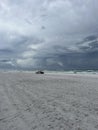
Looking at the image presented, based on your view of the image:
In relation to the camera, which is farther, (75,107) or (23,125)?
(75,107)

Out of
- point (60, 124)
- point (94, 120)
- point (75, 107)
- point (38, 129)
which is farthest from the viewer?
point (75, 107)

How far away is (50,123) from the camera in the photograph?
21.3 feet

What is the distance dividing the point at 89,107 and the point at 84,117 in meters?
1.94

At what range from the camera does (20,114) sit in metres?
7.71

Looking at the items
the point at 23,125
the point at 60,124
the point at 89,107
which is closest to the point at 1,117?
the point at 23,125

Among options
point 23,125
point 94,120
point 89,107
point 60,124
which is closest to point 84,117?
point 94,120

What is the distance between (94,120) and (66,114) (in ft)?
4.41

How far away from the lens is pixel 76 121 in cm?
666

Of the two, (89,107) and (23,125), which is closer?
(23,125)

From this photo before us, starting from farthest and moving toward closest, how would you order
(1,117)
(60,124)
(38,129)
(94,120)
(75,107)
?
(75,107) < (1,117) < (94,120) < (60,124) < (38,129)

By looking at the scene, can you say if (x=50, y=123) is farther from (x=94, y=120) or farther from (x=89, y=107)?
(x=89, y=107)

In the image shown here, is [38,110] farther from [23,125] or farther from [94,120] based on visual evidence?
[94,120]

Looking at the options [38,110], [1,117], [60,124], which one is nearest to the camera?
[60,124]

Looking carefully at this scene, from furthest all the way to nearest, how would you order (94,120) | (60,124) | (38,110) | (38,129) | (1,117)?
(38,110) < (1,117) < (94,120) < (60,124) < (38,129)
